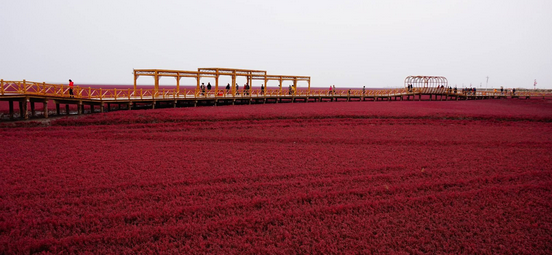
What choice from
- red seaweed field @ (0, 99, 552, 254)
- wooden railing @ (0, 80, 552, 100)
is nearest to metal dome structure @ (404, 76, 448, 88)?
wooden railing @ (0, 80, 552, 100)

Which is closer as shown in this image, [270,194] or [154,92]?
[270,194]

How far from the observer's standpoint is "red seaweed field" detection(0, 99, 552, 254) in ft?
16.6

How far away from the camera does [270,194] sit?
271 inches

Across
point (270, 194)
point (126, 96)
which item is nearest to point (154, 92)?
point (126, 96)

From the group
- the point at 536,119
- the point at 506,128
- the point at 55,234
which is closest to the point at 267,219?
the point at 55,234

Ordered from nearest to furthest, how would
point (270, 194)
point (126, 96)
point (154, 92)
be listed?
point (270, 194)
point (126, 96)
point (154, 92)

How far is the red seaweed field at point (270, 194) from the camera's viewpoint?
5.05 metres

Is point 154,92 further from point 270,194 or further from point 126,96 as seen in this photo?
point 270,194

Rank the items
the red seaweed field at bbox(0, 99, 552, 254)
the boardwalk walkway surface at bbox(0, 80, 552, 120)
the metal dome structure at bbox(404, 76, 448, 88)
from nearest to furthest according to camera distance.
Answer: the red seaweed field at bbox(0, 99, 552, 254) → the boardwalk walkway surface at bbox(0, 80, 552, 120) → the metal dome structure at bbox(404, 76, 448, 88)

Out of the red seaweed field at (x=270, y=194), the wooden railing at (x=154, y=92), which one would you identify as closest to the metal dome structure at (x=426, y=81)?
the wooden railing at (x=154, y=92)

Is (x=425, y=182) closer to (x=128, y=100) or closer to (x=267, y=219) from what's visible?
(x=267, y=219)

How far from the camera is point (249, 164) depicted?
916 centimetres

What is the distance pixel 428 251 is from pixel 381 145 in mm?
7494

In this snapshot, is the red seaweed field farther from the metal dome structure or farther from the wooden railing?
the metal dome structure
